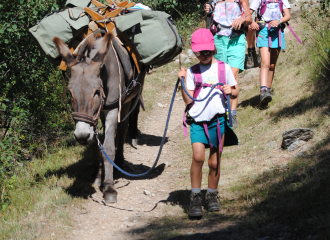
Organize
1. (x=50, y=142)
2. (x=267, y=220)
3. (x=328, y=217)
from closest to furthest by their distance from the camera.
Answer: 1. (x=328, y=217)
2. (x=267, y=220)
3. (x=50, y=142)

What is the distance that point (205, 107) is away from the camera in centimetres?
397

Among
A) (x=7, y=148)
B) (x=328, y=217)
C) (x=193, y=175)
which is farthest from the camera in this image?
(x=7, y=148)

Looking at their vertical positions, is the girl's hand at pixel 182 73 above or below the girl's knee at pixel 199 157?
above

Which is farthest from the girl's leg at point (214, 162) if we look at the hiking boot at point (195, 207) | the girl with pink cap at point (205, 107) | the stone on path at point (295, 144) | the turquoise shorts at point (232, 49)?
the turquoise shorts at point (232, 49)

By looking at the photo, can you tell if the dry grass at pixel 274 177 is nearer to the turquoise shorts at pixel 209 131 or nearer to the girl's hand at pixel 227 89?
the turquoise shorts at pixel 209 131

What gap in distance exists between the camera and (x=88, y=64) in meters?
4.48

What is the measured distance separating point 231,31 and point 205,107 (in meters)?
2.89

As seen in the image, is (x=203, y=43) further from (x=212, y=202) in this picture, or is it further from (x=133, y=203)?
(x=133, y=203)

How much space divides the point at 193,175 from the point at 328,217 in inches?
56.1

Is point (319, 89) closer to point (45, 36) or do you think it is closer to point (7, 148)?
point (45, 36)

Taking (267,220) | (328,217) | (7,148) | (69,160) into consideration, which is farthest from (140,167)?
(328,217)

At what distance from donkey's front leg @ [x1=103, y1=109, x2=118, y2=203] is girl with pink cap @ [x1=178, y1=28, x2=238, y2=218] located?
1320 mm

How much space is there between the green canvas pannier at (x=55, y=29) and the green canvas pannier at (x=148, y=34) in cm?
57

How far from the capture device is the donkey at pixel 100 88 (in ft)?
14.0
